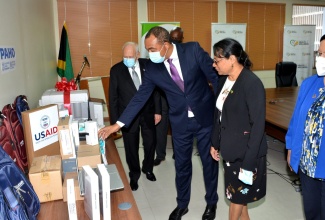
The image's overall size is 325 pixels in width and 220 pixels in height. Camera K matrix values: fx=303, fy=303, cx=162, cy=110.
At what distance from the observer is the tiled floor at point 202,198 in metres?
2.70

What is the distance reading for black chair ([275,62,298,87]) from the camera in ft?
19.2

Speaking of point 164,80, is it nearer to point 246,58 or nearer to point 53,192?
point 246,58

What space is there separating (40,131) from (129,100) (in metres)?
1.06

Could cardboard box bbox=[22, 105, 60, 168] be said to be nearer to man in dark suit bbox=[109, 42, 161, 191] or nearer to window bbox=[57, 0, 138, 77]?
man in dark suit bbox=[109, 42, 161, 191]

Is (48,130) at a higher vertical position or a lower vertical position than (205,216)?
higher

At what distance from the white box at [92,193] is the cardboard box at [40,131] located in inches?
32.6

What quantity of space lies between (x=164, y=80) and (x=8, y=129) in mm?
1144

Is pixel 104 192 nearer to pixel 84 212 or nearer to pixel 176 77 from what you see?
pixel 84 212

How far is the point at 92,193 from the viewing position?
136cm

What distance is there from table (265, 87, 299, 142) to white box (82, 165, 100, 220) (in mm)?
2328

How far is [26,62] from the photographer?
3.14m

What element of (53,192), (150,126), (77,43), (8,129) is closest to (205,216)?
(150,126)

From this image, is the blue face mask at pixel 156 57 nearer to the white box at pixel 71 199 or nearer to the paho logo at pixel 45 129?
the paho logo at pixel 45 129

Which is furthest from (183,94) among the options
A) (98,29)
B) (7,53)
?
(98,29)
